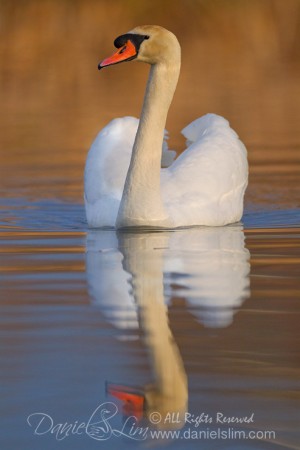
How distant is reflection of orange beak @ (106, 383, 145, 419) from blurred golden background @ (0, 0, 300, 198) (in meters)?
5.91

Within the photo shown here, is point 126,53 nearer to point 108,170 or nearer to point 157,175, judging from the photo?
point 157,175

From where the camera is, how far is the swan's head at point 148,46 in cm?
831

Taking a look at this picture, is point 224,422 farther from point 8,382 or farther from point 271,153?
point 271,153

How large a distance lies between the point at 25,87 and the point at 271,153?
7.57 meters

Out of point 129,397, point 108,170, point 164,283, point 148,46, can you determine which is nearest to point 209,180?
point 108,170

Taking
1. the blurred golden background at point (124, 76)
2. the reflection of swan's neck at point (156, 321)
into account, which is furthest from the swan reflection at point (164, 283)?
the blurred golden background at point (124, 76)

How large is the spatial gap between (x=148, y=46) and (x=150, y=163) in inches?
26.3

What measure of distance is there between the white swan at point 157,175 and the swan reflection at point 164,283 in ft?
0.34

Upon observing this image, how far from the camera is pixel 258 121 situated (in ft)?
48.9

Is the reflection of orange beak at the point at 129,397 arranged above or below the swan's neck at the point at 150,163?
below

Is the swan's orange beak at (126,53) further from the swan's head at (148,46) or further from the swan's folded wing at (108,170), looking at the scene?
the swan's folded wing at (108,170)

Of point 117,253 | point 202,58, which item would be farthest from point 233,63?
point 117,253

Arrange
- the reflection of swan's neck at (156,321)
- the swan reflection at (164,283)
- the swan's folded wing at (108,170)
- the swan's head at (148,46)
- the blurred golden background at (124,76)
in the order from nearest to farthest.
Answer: the reflection of swan's neck at (156,321), the swan reflection at (164,283), the swan's head at (148,46), the swan's folded wing at (108,170), the blurred golden background at (124,76)

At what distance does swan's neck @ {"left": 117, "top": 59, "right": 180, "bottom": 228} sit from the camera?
820 centimetres
